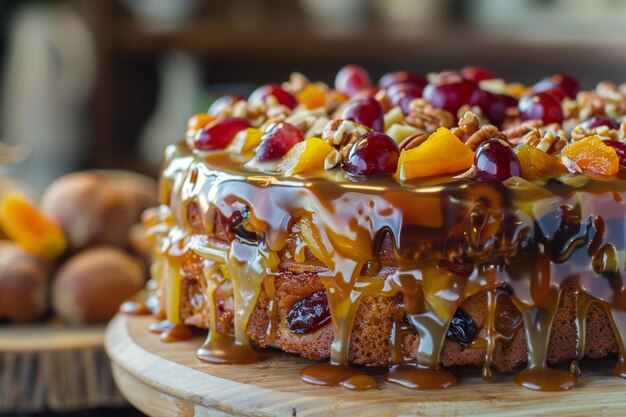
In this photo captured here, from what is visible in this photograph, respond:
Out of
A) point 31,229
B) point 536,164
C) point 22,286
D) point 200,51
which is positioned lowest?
point 22,286

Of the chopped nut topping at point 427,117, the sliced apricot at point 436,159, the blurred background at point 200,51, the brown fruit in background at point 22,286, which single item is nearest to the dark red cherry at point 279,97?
the chopped nut topping at point 427,117

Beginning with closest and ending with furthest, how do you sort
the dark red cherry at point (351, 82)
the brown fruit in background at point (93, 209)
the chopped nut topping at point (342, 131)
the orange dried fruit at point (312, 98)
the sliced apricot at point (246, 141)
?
the chopped nut topping at point (342, 131), the sliced apricot at point (246, 141), the orange dried fruit at point (312, 98), the dark red cherry at point (351, 82), the brown fruit in background at point (93, 209)

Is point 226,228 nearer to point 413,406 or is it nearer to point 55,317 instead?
point 413,406

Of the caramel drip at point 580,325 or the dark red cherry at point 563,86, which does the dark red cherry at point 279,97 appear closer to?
the dark red cherry at point 563,86

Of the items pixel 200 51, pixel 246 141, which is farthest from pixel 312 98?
pixel 200 51

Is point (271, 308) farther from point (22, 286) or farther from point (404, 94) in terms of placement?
point (22, 286)

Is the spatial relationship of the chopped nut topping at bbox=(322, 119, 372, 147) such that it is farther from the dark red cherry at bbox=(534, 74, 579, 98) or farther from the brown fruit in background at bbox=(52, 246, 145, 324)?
the brown fruit in background at bbox=(52, 246, 145, 324)
